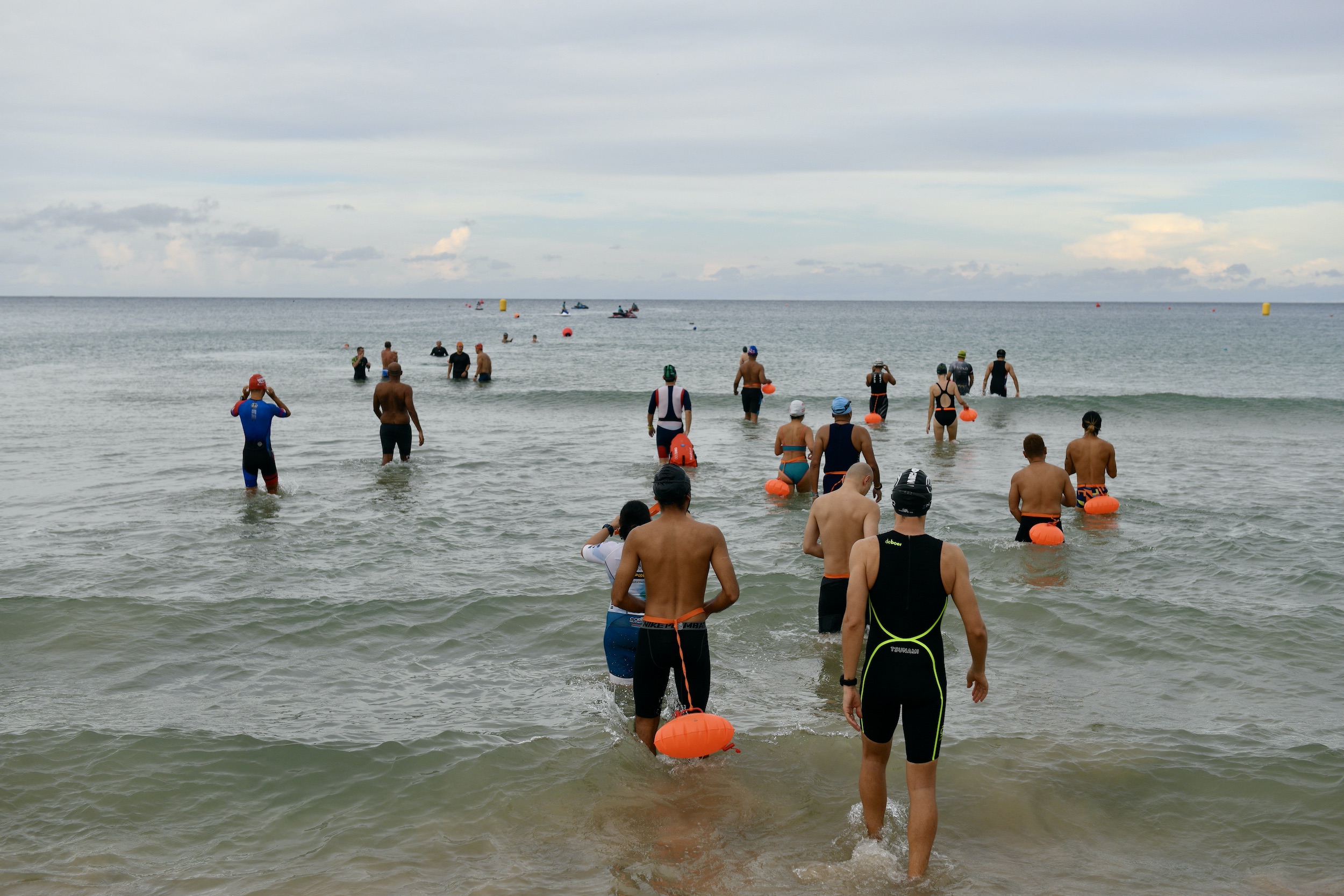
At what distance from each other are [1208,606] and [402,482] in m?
10.8

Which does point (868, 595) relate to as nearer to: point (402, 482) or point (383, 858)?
point (383, 858)

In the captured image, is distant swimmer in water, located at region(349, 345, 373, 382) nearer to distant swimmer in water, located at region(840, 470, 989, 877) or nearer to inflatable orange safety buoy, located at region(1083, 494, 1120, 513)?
inflatable orange safety buoy, located at region(1083, 494, 1120, 513)

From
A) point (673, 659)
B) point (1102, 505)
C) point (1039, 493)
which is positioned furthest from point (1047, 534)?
point (673, 659)

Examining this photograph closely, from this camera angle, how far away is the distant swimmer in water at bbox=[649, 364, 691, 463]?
13.8 m

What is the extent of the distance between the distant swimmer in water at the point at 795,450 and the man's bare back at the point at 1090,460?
125 inches

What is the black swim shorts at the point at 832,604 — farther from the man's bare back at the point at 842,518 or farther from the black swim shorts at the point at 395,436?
the black swim shorts at the point at 395,436

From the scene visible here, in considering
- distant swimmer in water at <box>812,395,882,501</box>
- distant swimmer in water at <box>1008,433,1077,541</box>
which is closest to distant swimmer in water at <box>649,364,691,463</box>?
distant swimmer in water at <box>812,395,882,501</box>

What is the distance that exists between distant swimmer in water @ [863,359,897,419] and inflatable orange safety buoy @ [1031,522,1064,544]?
30.9 feet

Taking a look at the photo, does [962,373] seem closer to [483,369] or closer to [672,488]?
[483,369]

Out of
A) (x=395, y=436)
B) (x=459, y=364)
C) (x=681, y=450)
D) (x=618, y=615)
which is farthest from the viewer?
(x=459, y=364)

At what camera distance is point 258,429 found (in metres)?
12.5

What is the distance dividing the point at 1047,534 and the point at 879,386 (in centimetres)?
1061

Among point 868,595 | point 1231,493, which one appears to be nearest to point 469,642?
point 868,595

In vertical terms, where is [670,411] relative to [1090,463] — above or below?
above
